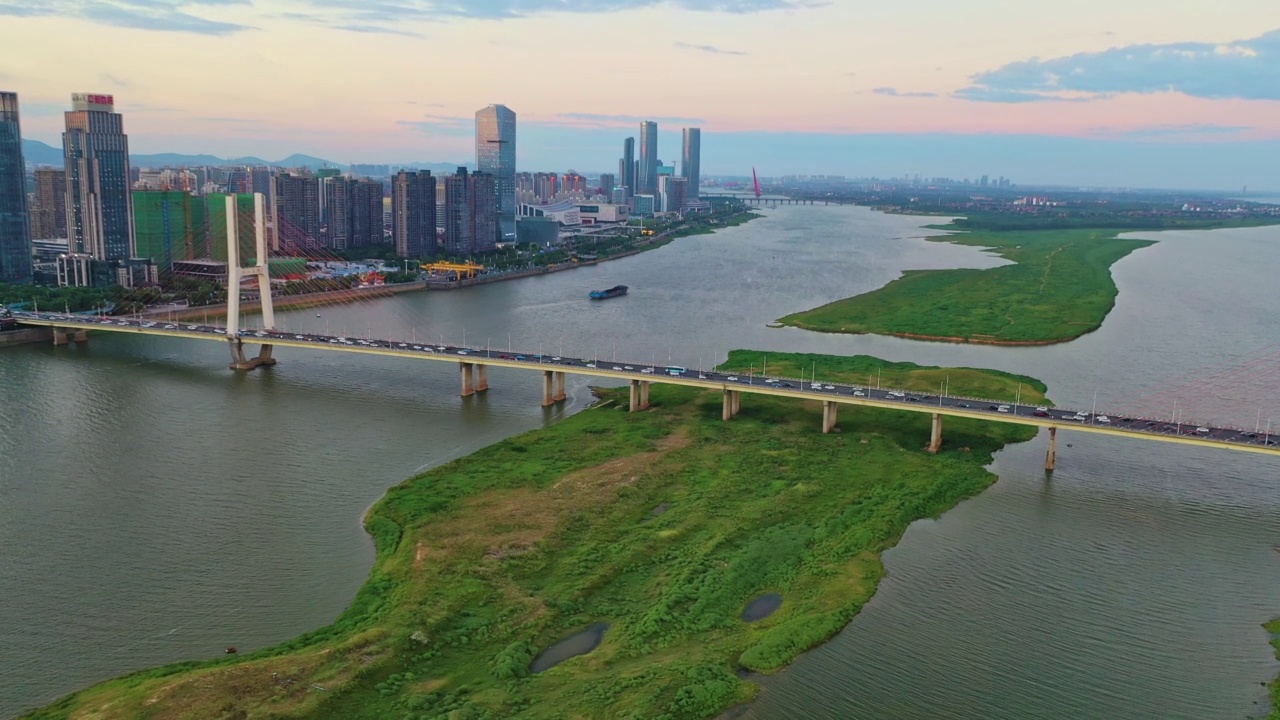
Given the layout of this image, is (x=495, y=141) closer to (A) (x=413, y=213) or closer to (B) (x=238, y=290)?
(A) (x=413, y=213)

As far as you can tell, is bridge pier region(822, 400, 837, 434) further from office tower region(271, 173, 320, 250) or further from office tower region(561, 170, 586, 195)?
office tower region(561, 170, 586, 195)

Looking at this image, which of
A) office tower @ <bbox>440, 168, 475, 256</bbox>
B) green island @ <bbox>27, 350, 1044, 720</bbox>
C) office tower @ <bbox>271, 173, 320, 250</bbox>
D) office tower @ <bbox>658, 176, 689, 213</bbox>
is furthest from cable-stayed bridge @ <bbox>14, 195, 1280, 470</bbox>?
office tower @ <bbox>658, 176, 689, 213</bbox>

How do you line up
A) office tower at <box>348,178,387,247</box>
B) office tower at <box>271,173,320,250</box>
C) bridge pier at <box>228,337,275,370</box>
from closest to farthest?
1. bridge pier at <box>228,337,275,370</box>
2. office tower at <box>271,173,320,250</box>
3. office tower at <box>348,178,387,247</box>

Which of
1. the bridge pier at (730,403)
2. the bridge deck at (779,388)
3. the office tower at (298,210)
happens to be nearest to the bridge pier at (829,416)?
the bridge deck at (779,388)

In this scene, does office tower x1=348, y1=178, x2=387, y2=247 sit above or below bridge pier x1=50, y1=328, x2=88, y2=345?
above

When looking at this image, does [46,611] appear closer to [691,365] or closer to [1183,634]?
[1183,634]

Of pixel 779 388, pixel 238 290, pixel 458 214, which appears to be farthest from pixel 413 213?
pixel 779 388

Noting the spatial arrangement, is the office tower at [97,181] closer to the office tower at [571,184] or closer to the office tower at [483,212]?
the office tower at [483,212]

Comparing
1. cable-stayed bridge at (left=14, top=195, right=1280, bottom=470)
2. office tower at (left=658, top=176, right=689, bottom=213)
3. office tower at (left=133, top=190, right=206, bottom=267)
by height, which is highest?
office tower at (left=658, top=176, right=689, bottom=213)

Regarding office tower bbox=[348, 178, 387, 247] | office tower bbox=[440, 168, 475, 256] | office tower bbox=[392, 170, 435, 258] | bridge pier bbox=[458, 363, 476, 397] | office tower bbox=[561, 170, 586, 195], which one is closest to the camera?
bridge pier bbox=[458, 363, 476, 397]
